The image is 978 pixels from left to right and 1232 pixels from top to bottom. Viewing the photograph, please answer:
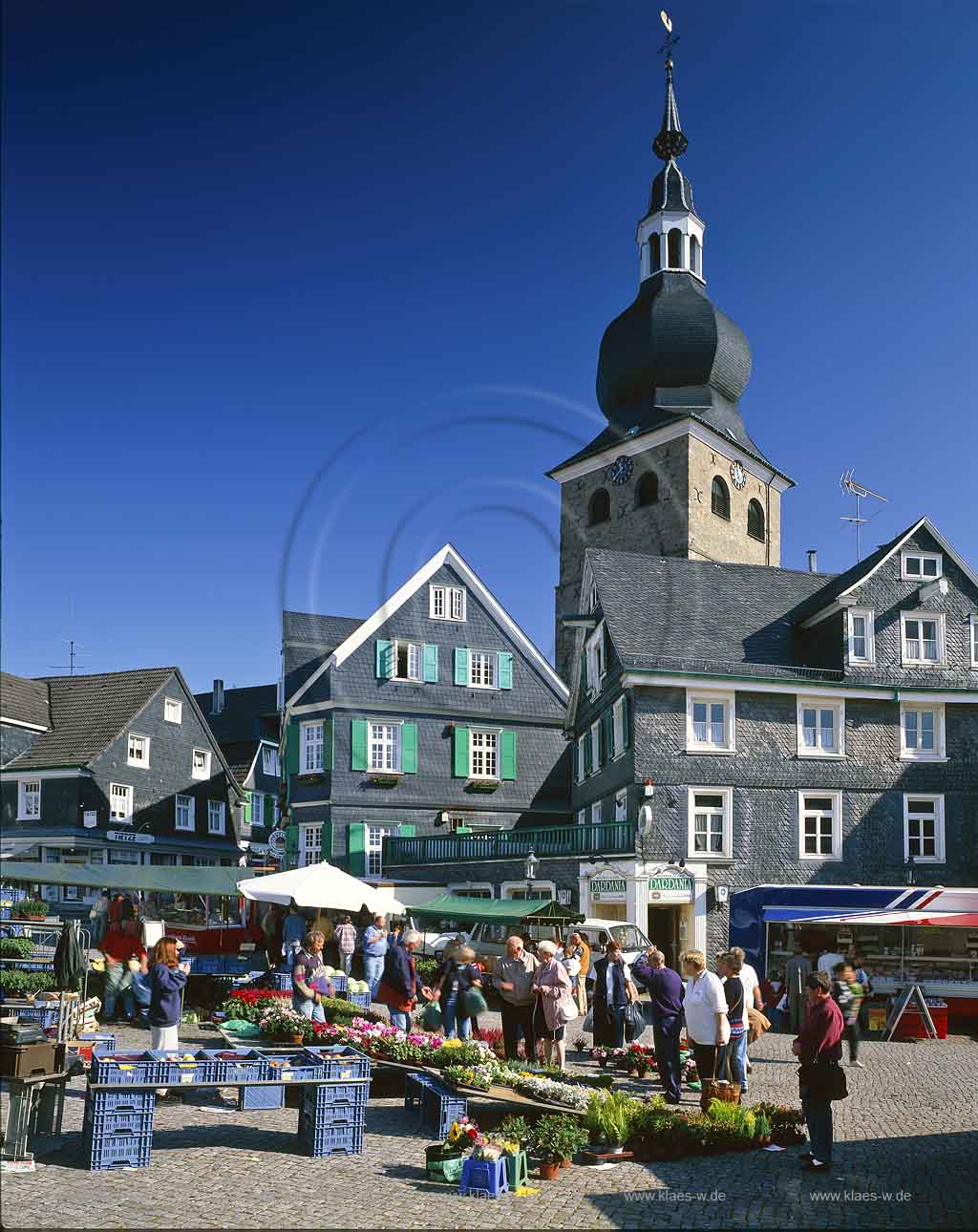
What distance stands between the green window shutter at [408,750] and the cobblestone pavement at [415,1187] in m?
31.6

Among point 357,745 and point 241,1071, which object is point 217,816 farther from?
point 241,1071

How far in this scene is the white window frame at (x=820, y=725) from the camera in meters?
37.6

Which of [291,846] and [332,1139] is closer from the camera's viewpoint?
[332,1139]

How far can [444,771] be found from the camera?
47906mm

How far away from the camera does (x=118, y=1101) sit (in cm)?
1198

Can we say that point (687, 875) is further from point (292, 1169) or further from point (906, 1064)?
point (292, 1169)

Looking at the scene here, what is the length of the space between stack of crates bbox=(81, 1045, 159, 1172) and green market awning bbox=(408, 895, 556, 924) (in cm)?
1784

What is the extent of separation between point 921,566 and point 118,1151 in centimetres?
3284

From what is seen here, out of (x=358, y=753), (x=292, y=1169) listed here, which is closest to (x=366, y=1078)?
(x=292, y=1169)

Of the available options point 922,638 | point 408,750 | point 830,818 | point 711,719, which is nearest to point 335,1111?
point 711,719

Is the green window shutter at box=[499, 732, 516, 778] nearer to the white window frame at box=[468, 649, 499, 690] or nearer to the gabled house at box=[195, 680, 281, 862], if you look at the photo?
the white window frame at box=[468, 649, 499, 690]

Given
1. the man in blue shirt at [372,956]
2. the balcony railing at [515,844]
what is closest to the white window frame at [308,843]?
the balcony railing at [515,844]

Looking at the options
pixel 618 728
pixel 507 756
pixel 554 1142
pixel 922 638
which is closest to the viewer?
pixel 554 1142

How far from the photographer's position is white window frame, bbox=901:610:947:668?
129 ft
